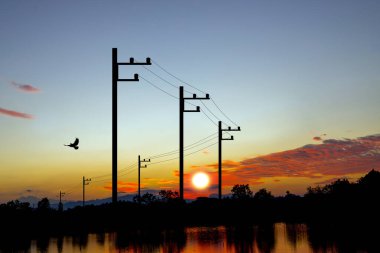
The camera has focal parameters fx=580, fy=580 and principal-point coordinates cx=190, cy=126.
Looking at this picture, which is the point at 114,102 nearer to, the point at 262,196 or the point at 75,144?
the point at 75,144

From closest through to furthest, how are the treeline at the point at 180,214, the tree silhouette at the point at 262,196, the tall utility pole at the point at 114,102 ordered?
the tall utility pole at the point at 114,102 < the treeline at the point at 180,214 < the tree silhouette at the point at 262,196

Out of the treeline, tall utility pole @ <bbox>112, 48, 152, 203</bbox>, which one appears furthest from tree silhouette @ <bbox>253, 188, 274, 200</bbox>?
tall utility pole @ <bbox>112, 48, 152, 203</bbox>

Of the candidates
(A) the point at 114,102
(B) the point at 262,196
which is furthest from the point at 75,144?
(B) the point at 262,196

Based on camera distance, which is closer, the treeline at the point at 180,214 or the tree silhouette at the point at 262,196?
the treeline at the point at 180,214

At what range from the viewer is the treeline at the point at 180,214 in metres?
37.5

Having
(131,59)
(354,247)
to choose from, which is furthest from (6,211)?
(354,247)

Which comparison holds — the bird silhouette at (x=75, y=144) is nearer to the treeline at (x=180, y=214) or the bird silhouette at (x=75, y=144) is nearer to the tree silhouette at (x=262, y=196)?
the treeline at (x=180, y=214)

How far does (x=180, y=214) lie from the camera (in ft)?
160

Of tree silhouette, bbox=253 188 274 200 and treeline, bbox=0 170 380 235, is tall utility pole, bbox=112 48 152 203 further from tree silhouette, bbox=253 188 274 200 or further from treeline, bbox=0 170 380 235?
tree silhouette, bbox=253 188 274 200

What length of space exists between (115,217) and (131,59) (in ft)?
33.3

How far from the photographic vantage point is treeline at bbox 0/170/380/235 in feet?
123

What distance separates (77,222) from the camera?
38.8 m

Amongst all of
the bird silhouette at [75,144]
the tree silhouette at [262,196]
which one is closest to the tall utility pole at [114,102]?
the bird silhouette at [75,144]

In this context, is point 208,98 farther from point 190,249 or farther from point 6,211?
point 190,249
